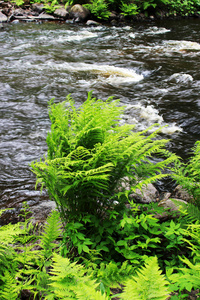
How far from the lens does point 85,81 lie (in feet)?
27.4

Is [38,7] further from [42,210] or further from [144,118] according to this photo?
A: [42,210]

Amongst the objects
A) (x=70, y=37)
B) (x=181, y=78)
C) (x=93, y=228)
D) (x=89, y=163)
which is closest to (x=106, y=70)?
(x=181, y=78)

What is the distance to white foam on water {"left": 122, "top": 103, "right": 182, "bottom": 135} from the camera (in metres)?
5.80

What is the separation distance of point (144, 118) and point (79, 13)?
49.0 ft

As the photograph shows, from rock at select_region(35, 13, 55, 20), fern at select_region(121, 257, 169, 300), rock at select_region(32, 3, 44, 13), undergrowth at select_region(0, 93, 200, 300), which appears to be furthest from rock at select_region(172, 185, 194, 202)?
rock at select_region(32, 3, 44, 13)

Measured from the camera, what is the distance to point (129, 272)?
1993 mm

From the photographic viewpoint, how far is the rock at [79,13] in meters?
17.9

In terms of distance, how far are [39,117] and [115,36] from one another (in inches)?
402

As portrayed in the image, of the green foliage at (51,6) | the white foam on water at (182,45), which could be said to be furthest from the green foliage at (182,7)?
the white foam on water at (182,45)

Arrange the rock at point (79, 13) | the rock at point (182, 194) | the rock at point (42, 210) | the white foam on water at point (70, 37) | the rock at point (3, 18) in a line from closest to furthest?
1. the rock at point (42, 210)
2. the rock at point (182, 194)
3. the white foam on water at point (70, 37)
4. the rock at point (3, 18)
5. the rock at point (79, 13)

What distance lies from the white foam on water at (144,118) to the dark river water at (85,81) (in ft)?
0.08

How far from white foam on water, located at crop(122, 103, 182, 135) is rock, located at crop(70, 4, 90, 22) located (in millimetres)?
14095

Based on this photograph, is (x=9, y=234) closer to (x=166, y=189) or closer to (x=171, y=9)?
(x=166, y=189)

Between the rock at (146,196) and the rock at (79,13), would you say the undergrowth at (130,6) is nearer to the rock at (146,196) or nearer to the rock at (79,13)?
the rock at (79,13)
